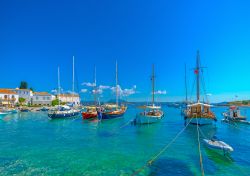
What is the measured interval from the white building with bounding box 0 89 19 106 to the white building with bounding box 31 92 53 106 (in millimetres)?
12913

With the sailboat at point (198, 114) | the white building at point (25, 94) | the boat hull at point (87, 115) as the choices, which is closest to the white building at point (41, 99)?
the white building at point (25, 94)

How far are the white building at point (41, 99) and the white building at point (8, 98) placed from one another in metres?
12.9

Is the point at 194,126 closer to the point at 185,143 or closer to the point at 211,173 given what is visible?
the point at 185,143

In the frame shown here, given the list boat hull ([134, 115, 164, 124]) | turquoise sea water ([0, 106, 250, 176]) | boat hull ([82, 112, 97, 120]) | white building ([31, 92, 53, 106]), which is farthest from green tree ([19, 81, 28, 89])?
turquoise sea water ([0, 106, 250, 176])

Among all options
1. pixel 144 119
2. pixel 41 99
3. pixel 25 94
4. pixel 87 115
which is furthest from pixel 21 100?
pixel 144 119

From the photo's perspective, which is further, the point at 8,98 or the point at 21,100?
the point at 21,100

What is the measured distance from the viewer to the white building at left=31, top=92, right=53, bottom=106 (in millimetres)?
123812

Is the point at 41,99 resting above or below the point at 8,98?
below

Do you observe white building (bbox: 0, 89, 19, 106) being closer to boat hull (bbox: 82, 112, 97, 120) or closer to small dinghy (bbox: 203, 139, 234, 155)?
boat hull (bbox: 82, 112, 97, 120)

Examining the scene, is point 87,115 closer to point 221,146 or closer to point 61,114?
point 61,114

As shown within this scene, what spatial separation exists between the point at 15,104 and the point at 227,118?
100 meters

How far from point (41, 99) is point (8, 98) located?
2127 centimetres

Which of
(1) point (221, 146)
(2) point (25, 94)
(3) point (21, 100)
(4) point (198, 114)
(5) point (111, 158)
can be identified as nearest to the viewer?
(5) point (111, 158)

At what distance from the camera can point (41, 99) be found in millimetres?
125250
